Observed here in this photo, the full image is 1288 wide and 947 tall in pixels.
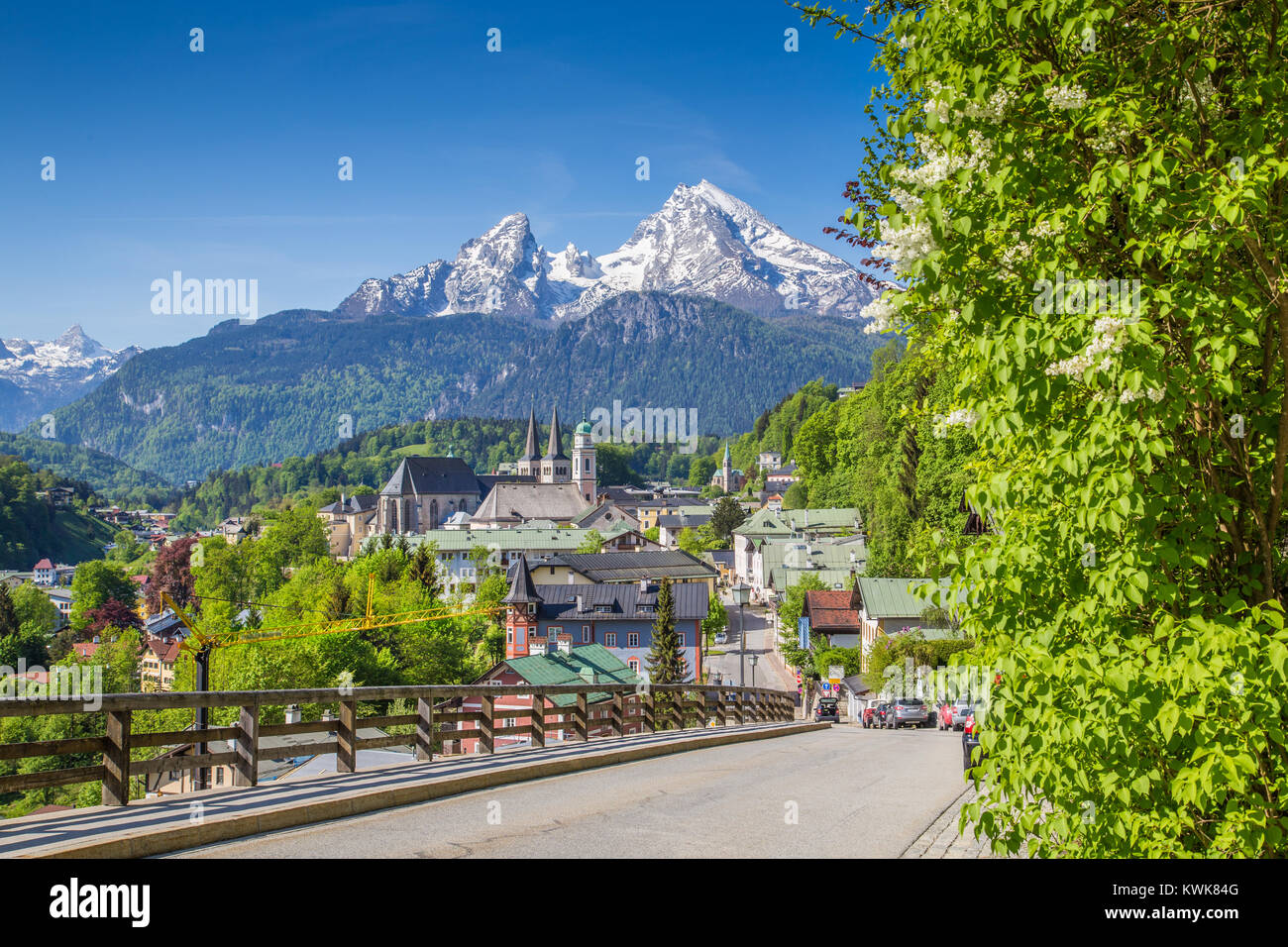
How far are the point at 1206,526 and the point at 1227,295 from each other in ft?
3.58

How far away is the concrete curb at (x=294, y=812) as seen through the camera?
7.87m

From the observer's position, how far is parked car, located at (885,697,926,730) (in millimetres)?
44250

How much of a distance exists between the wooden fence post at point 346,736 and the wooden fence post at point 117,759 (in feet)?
9.45

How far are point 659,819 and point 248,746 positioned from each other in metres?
4.24

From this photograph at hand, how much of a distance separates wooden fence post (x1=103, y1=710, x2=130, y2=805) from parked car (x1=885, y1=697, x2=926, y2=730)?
38441mm

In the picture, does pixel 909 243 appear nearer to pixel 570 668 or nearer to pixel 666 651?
pixel 570 668

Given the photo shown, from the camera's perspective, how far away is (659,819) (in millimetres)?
10898

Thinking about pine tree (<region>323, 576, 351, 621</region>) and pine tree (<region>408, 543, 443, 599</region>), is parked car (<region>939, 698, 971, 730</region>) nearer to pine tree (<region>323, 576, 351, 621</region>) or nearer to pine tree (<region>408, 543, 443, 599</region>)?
pine tree (<region>323, 576, 351, 621</region>)

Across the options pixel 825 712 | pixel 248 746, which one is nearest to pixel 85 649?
pixel 825 712

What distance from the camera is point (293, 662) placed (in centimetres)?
8075

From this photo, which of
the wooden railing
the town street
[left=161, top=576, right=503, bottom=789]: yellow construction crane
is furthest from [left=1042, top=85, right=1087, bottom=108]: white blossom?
[left=161, top=576, right=503, bottom=789]: yellow construction crane

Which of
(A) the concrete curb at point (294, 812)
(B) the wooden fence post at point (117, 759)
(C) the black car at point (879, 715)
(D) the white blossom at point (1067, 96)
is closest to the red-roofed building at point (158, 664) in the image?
(C) the black car at point (879, 715)
